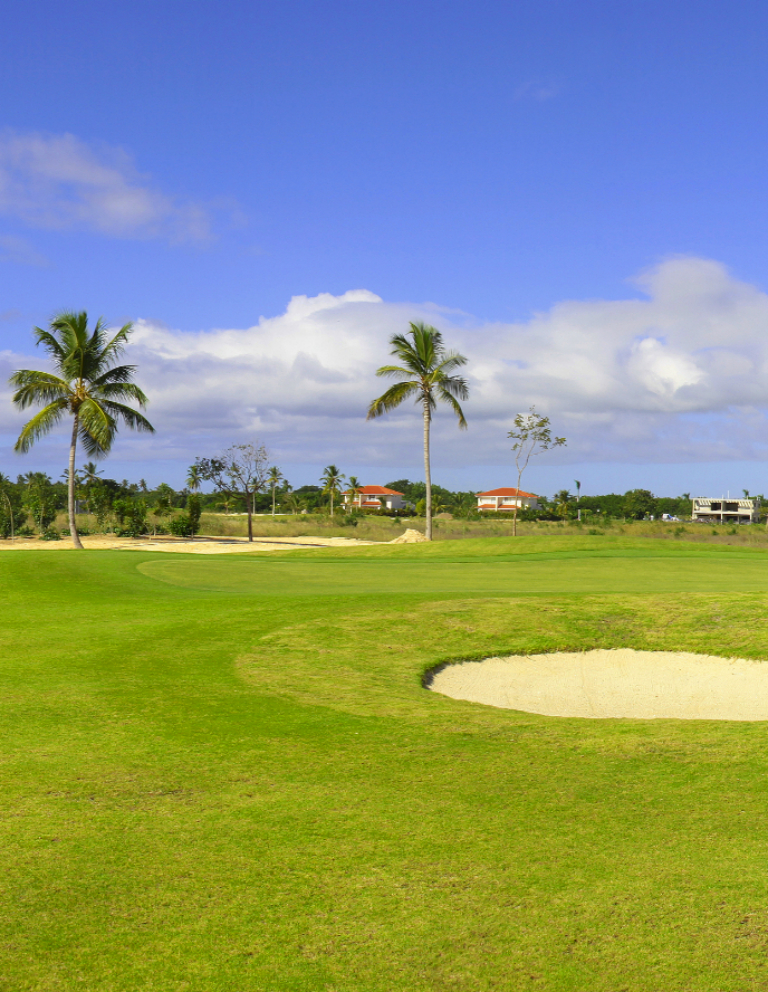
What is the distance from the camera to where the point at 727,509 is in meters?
151

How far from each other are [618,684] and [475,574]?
11034 mm

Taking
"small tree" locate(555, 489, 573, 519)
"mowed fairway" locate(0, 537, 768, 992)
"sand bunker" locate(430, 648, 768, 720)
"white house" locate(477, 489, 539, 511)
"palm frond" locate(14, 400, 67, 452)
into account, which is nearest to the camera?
"mowed fairway" locate(0, 537, 768, 992)

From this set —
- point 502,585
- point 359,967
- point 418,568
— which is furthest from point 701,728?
point 418,568

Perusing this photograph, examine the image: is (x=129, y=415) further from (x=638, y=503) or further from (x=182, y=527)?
(x=638, y=503)

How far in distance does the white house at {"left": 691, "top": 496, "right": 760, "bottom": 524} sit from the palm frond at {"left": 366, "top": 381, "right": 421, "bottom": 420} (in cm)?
11229

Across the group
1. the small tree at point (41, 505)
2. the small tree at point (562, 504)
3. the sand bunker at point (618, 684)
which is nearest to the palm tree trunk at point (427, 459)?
the small tree at point (41, 505)

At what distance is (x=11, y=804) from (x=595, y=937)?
4384mm

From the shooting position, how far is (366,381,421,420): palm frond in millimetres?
46312

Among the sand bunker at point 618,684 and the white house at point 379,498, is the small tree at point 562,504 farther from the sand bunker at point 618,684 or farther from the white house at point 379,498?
the sand bunker at point 618,684

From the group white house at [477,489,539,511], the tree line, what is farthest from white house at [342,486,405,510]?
the tree line

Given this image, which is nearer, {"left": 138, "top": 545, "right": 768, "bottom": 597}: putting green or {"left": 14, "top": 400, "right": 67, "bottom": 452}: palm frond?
{"left": 138, "top": 545, "right": 768, "bottom": 597}: putting green

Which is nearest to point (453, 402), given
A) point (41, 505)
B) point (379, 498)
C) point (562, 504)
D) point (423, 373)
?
point (423, 373)

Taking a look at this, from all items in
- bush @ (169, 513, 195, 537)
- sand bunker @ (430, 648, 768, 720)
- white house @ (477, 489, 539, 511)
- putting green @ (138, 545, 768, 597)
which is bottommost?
sand bunker @ (430, 648, 768, 720)

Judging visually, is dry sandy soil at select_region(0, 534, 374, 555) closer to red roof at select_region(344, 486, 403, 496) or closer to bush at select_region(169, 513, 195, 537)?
bush at select_region(169, 513, 195, 537)
